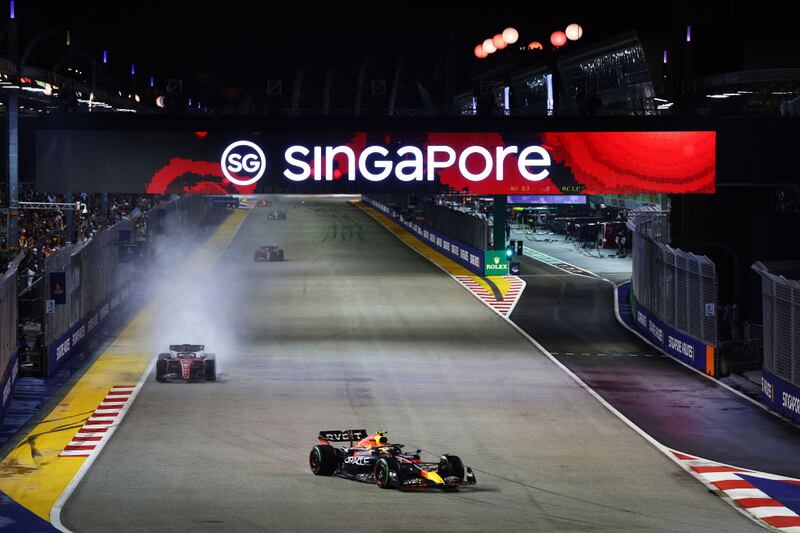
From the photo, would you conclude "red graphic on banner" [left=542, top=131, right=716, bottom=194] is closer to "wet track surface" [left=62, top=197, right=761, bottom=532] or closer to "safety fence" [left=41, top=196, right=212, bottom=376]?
"wet track surface" [left=62, top=197, right=761, bottom=532]

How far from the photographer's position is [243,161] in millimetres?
41781

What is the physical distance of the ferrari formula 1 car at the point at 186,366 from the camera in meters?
35.3

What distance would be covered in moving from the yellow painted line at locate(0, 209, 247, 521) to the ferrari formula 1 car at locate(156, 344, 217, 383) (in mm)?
935

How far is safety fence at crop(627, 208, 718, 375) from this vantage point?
3866 cm

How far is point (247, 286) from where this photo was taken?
6347 centimetres

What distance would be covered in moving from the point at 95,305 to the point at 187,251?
37221 millimetres

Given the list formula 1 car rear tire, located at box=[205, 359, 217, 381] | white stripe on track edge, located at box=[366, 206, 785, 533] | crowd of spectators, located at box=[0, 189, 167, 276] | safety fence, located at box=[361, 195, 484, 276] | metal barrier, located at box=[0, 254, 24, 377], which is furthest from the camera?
safety fence, located at box=[361, 195, 484, 276]

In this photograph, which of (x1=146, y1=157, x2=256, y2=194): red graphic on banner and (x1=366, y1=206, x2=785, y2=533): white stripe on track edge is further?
(x1=146, y1=157, x2=256, y2=194): red graphic on banner

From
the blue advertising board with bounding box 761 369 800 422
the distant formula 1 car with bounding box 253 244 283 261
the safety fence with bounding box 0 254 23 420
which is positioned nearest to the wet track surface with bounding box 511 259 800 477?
the blue advertising board with bounding box 761 369 800 422

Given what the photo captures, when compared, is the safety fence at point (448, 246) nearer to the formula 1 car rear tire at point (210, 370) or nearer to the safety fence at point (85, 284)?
the safety fence at point (85, 284)

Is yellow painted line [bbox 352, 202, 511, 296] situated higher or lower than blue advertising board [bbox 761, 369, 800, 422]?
higher

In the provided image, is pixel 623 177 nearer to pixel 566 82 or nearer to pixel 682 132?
pixel 682 132

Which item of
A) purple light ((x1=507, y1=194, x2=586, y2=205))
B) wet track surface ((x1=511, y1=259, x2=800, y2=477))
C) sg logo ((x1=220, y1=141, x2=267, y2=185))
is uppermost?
sg logo ((x1=220, y1=141, x2=267, y2=185))

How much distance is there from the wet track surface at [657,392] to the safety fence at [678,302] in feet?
2.20
